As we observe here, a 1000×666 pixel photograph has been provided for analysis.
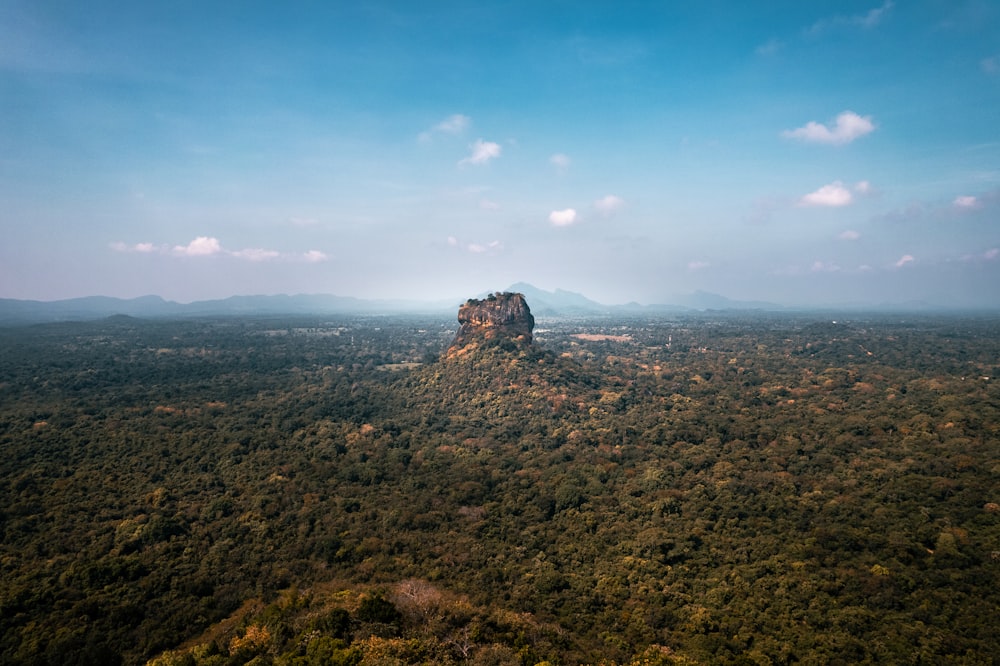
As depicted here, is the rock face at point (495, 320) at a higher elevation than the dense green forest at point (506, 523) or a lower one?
higher

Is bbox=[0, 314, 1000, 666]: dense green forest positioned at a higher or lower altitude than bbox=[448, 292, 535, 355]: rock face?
lower

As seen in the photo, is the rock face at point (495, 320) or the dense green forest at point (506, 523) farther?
the rock face at point (495, 320)

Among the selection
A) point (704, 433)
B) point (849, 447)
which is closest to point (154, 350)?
point (704, 433)

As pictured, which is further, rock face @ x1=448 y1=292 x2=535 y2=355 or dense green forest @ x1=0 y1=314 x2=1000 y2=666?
rock face @ x1=448 y1=292 x2=535 y2=355

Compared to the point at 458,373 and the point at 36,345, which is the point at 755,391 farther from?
the point at 36,345
